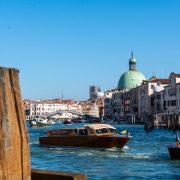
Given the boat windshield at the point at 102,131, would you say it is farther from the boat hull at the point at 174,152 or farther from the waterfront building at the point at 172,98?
the waterfront building at the point at 172,98

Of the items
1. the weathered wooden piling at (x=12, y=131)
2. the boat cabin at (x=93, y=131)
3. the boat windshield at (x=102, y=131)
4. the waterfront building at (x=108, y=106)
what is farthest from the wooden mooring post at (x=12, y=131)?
the waterfront building at (x=108, y=106)

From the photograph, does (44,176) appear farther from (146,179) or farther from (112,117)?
(112,117)

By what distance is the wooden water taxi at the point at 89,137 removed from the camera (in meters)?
19.5

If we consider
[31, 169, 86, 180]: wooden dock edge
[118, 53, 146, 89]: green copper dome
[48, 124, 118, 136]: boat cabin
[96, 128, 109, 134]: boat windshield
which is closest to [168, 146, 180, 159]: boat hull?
[48, 124, 118, 136]: boat cabin

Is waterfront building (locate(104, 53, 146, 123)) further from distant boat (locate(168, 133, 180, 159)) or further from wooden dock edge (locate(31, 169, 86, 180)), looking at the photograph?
wooden dock edge (locate(31, 169, 86, 180))

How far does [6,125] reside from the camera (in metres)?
2.00

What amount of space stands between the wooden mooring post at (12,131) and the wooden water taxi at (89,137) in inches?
690

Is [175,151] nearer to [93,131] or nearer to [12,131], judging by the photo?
[93,131]

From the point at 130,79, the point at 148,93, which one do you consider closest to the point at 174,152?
the point at 148,93

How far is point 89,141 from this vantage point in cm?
2016

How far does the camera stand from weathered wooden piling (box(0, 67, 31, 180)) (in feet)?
6.48

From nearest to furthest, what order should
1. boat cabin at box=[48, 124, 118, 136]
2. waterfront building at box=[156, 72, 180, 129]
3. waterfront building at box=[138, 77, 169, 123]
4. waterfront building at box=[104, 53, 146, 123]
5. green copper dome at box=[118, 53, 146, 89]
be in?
boat cabin at box=[48, 124, 118, 136]
waterfront building at box=[156, 72, 180, 129]
waterfront building at box=[138, 77, 169, 123]
waterfront building at box=[104, 53, 146, 123]
green copper dome at box=[118, 53, 146, 89]

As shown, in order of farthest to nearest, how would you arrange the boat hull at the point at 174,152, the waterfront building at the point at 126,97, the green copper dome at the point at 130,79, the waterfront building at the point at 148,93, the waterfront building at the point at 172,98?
the green copper dome at the point at 130,79, the waterfront building at the point at 126,97, the waterfront building at the point at 148,93, the waterfront building at the point at 172,98, the boat hull at the point at 174,152

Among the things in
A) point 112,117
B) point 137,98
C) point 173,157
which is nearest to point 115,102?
point 112,117
